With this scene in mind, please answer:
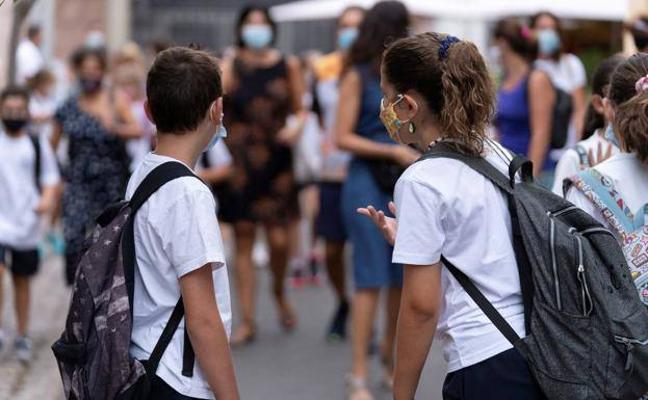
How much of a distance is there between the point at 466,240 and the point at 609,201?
22.2 inches

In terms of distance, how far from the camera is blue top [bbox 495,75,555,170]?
294 inches

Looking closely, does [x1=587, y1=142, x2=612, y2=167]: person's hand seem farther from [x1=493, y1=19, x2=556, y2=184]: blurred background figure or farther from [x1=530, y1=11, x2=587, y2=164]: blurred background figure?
[x1=530, y1=11, x2=587, y2=164]: blurred background figure

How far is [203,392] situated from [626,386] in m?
1.13

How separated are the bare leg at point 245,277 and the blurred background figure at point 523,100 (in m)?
1.80

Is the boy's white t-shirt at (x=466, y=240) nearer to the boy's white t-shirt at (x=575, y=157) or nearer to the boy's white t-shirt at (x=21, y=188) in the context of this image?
the boy's white t-shirt at (x=575, y=157)

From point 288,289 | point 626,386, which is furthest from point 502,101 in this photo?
point 626,386

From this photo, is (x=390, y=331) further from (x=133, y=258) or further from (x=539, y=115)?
(x=133, y=258)

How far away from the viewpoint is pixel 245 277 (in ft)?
27.6

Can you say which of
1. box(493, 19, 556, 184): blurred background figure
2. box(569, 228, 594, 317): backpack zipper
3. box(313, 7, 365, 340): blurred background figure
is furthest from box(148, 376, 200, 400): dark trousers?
box(313, 7, 365, 340): blurred background figure

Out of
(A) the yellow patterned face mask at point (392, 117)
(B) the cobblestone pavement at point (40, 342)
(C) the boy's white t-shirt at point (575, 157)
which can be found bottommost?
(B) the cobblestone pavement at point (40, 342)

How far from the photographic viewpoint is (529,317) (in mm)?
3420

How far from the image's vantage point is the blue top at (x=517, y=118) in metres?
7.46

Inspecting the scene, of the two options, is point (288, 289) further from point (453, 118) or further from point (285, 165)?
point (453, 118)

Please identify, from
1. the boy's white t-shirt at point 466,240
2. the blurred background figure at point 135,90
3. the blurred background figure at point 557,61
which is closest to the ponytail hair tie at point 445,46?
the boy's white t-shirt at point 466,240
